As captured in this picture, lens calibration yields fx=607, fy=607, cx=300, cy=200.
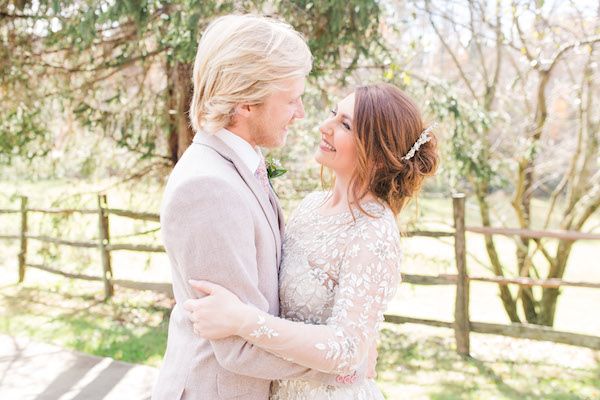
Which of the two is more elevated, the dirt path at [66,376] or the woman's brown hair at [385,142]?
the woman's brown hair at [385,142]

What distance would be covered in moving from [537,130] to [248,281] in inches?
260

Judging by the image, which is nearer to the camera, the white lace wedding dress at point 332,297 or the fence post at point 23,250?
the white lace wedding dress at point 332,297

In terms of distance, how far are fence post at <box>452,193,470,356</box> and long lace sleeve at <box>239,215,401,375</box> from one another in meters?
3.77

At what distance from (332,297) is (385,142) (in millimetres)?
474

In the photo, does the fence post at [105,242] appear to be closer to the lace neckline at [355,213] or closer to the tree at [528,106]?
the tree at [528,106]

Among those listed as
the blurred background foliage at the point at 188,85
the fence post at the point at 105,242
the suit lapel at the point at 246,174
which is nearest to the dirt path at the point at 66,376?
the fence post at the point at 105,242

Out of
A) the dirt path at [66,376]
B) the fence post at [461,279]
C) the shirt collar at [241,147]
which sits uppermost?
the shirt collar at [241,147]

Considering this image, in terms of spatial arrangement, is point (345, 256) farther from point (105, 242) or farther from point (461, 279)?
point (105, 242)

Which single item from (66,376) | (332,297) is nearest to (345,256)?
(332,297)

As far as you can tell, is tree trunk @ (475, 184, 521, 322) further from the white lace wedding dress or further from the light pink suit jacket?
the light pink suit jacket

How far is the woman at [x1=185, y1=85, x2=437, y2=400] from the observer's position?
58.2 inches

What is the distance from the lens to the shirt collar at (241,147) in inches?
64.4

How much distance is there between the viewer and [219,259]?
1415mm

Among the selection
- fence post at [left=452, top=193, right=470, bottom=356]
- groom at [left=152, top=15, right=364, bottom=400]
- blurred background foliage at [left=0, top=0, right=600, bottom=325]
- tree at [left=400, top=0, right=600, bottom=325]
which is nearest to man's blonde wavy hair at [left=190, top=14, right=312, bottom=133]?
groom at [left=152, top=15, right=364, bottom=400]
